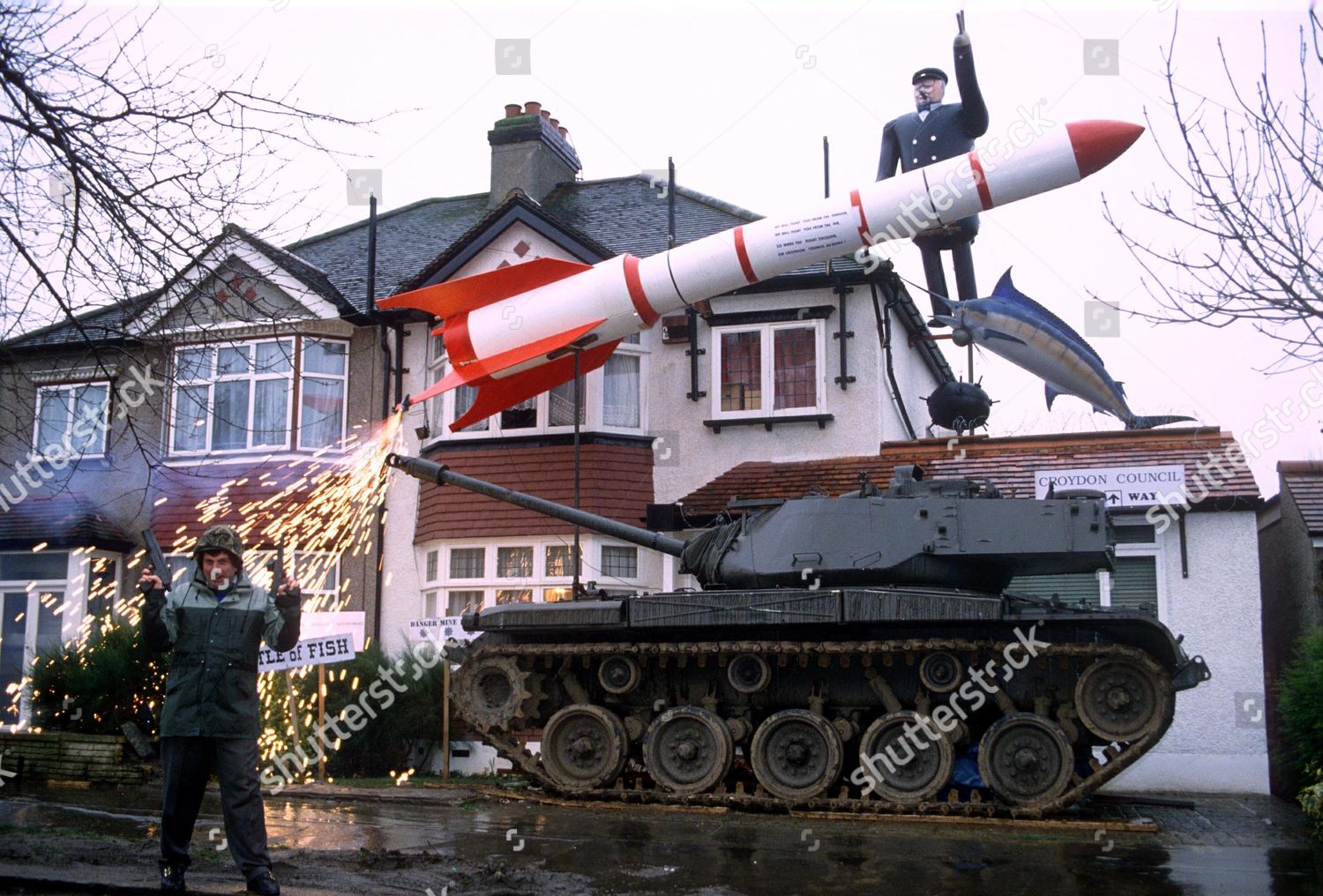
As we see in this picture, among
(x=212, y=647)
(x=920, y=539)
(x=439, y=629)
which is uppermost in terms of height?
(x=920, y=539)

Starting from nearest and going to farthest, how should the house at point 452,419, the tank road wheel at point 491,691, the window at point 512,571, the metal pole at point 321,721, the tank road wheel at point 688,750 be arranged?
the tank road wheel at point 688,750 → the tank road wheel at point 491,691 → the metal pole at point 321,721 → the window at point 512,571 → the house at point 452,419

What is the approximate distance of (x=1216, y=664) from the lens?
16047mm

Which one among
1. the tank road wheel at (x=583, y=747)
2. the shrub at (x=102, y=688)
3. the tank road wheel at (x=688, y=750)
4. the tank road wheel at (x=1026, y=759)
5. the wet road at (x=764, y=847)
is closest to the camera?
the wet road at (x=764, y=847)

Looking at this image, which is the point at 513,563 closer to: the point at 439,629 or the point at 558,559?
the point at 558,559

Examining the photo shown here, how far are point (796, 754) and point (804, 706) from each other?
663 millimetres

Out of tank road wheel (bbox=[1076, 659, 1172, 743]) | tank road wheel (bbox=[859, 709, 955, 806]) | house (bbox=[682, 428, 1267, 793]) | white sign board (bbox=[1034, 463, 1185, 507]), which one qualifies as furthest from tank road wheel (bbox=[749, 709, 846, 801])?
white sign board (bbox=[1034, 463, 1185, 507])

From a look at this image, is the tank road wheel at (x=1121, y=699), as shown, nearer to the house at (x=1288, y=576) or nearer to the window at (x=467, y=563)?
the house at (x=1288, y=576)

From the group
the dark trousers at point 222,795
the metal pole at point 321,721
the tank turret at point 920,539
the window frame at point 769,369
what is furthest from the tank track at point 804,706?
the window frame at point 769,369

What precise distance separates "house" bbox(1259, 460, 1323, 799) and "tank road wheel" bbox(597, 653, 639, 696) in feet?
22.1

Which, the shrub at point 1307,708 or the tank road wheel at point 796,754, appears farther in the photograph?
the tank road wheel at point 796,754

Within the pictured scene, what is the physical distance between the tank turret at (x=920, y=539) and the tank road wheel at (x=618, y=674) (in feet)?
4.10

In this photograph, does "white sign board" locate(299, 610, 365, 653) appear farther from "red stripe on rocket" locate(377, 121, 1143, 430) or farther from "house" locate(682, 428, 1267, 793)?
"house" locate(682, 428, 1267, 793)

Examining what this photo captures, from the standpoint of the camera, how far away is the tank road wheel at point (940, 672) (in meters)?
12.2

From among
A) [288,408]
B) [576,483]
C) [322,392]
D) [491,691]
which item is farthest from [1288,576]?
[288,408]
